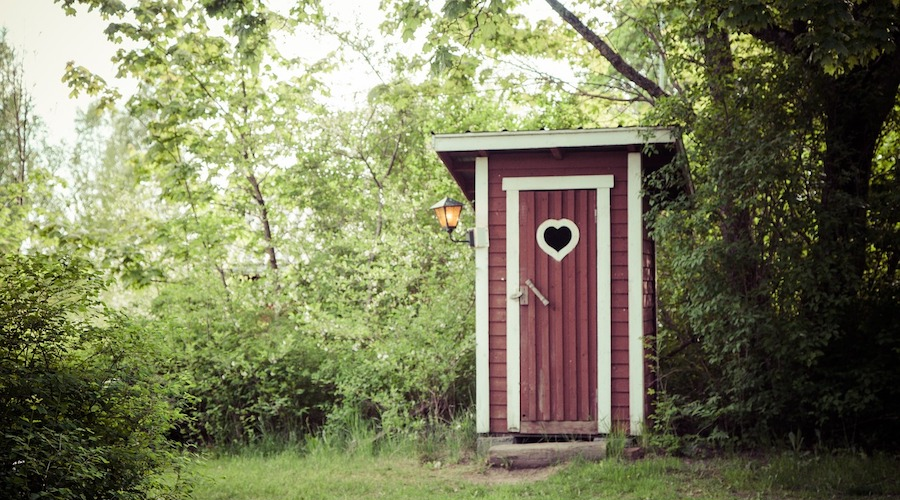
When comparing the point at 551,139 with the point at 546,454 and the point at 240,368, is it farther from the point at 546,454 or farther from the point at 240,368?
the point at 240,368

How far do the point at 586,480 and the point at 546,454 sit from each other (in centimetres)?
74

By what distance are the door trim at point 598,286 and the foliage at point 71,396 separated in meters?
3.42

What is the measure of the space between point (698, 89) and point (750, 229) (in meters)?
1.21

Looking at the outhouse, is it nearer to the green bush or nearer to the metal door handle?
the metal door handle

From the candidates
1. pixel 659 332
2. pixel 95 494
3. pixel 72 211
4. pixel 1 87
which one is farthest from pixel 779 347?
pixel 72 211

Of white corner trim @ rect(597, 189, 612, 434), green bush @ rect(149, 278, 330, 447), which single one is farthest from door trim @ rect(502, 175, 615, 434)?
green bush @ rect(149, 278, 330, 447)

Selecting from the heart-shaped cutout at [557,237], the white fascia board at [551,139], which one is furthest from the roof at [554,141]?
the heart-shaped cutout at [557,237]

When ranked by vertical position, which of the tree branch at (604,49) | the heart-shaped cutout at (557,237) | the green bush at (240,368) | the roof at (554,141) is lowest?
the green bush at (240,368)

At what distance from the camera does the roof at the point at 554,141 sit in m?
7.48

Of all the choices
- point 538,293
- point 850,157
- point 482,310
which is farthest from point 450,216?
point 850,157

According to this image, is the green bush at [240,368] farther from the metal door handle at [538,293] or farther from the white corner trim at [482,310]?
the metal door handle at [538,293]

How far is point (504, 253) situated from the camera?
26.1 feet

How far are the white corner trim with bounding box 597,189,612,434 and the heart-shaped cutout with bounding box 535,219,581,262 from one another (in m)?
0.23

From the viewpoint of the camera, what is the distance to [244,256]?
41.5ft
